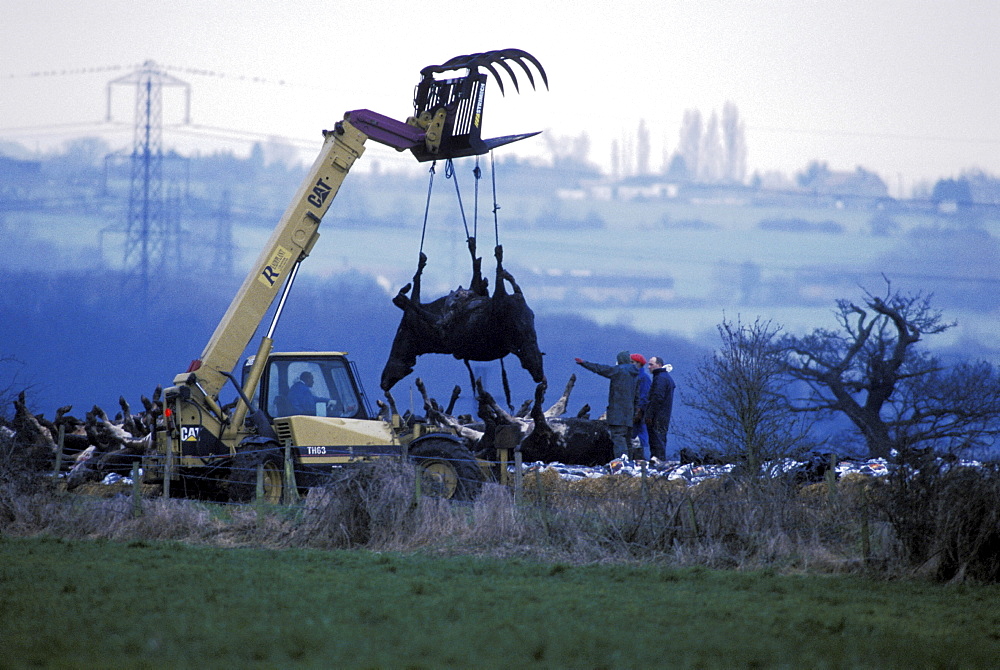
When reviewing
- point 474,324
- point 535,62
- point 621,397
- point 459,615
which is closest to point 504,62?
point 535,62

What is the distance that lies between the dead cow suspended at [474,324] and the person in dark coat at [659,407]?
10.7 ft

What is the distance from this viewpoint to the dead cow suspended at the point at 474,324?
54.2 feet

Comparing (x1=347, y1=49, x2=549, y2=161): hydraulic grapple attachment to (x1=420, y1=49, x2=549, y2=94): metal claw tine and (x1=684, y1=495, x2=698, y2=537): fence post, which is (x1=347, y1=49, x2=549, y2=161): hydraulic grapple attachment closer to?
(x1=420, y1=49, x2=549, y2=94): metal claw tine

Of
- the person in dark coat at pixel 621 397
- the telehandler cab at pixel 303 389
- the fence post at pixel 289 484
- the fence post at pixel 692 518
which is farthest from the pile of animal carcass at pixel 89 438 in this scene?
the fence post at pixel 692 518

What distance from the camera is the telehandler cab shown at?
51.3ft

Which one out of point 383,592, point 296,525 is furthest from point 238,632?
point 296,525

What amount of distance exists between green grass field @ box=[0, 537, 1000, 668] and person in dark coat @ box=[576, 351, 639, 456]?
763 centimetres

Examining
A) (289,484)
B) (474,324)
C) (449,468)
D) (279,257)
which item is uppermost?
(279,257)

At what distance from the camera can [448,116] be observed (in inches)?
655

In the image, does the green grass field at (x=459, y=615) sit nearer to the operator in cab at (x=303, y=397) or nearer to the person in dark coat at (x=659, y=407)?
the operator in cab at (x=303, y=397)

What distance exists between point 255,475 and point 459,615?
7603mm

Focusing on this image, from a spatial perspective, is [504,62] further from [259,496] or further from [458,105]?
[259,496]

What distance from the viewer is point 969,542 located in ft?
34.9

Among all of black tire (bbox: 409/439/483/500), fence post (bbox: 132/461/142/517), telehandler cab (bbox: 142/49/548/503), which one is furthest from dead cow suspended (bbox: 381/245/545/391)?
fence post (bbox: 132/461/142/517)
